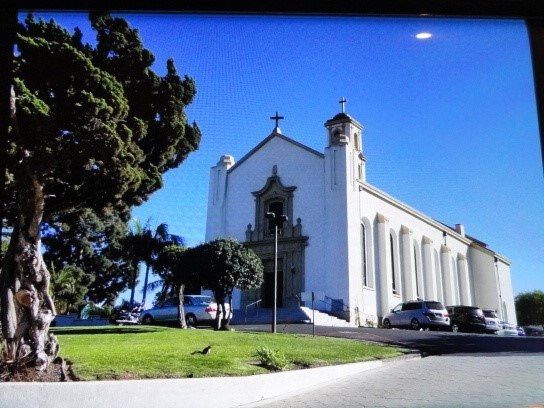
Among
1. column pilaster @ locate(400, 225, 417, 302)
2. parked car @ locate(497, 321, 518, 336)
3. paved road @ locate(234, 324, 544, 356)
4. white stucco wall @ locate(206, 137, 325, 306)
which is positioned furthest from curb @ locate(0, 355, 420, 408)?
parked car @ locate(497, 321, 518, 336)

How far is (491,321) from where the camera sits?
10.6 feet

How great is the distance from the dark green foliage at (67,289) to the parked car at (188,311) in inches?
19.4

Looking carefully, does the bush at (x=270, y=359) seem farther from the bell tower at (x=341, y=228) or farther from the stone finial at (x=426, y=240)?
the stone finial at (x=426, y=240)

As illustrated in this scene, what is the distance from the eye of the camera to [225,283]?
3.84m

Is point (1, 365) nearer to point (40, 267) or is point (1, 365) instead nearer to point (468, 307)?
point (40, 267)

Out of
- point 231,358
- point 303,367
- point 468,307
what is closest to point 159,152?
point 231,358

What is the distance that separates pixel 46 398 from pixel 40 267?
2.60 ft

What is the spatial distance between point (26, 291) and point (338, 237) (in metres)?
2.48

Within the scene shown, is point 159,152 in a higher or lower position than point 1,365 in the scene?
higher

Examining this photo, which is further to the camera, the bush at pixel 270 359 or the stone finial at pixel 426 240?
the stone finial at pixel 426 240

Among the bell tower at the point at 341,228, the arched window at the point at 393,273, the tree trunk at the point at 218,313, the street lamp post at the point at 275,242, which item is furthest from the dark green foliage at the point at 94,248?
the arched window at the point at 393,273

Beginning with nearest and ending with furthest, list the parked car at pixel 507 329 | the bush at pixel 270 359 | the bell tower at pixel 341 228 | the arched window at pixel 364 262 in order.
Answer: the parked car at pixel 507 329 → the bush at pixel 270 359 → the bell tower at pixel 341 228 → the arched window at pixel 364 262

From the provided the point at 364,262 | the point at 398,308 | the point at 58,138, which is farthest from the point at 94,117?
the point at 398,308

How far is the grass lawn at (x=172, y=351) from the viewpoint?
2.75 meters
